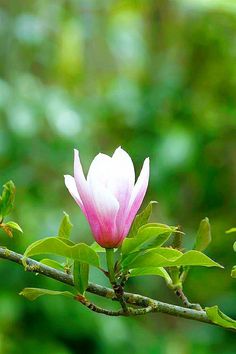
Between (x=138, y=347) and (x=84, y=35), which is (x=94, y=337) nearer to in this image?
(x=138, y=347)

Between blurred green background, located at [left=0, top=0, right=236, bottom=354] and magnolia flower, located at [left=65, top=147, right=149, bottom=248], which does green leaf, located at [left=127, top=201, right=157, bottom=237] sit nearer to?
magnolia flower, located at [left=65, top=147, right=149, bottom=248]

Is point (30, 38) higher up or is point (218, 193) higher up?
point (30, 38)

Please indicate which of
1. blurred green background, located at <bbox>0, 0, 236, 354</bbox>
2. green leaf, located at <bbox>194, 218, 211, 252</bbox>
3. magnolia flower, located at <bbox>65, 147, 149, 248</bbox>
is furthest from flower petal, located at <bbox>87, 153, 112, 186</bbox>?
blurred green background, located at <bbox>0, 0, 236, 354</bbox>

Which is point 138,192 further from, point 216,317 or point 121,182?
point 216,317

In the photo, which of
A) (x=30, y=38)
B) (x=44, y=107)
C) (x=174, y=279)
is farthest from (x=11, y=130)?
(x=174, y=279)

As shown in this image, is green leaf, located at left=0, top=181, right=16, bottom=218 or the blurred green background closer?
green leaf, located at left=0, top=181, right=16, bottom=218

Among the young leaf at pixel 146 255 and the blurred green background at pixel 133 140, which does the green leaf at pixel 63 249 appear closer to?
the young leaf at pixel 146 255
